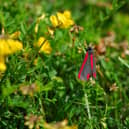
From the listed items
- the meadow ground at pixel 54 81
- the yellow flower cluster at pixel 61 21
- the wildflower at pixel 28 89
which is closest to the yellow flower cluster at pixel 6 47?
the meadow ground at pixel 54 81

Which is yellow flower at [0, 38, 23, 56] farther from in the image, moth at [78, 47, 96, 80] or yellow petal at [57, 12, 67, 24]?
yellow petal at [57, 12, 67, 24]

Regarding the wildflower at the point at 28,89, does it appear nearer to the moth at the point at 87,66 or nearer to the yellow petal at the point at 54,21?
the moth at the point at 87,66

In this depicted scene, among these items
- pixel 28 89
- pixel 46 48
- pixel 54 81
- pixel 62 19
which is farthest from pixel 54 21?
pixel 28 89

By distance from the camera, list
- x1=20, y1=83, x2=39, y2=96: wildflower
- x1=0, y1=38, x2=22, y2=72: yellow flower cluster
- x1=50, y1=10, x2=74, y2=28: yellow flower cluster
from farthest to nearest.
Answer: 1. x1=50, y1=10, x2=74, y2=28: yellow flower cluster
2. x1=20, y1=83, x2=39, y2=96: wildflower
3. x1=0, y1=38, x2=22, y2=72: yellow flower cluster

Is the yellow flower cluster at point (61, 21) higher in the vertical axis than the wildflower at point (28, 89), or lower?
higher

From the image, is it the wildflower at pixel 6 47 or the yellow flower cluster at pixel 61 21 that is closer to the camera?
the wildflower at pixel 6 47

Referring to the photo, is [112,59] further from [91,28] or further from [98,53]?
[91,28]

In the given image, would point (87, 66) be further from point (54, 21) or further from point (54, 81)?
point (54, 21)

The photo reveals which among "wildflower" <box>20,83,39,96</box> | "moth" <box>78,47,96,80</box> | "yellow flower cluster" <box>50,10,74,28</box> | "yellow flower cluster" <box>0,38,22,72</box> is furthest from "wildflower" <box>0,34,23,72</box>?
"yellow flower cluster" <box>50,10,74,28</box>
